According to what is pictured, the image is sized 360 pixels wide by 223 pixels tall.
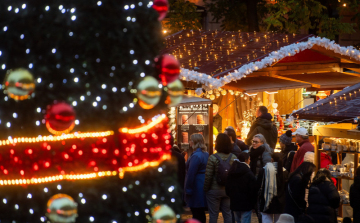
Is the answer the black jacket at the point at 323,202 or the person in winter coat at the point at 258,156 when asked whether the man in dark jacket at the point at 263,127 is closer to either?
the person in winter coat at the point at 258,156

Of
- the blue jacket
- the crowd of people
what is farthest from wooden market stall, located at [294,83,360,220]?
the blue jacket

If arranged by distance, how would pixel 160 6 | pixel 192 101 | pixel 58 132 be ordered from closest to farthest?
1. pixel 58 132
2. pixel 160 6
3. pixel 192 101

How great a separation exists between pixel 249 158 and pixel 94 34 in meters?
4.91

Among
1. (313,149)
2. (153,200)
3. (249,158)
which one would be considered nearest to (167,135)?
(153,200)

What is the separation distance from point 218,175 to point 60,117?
4760 millimetres

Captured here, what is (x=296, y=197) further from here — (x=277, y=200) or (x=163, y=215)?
(x=163, y=215)

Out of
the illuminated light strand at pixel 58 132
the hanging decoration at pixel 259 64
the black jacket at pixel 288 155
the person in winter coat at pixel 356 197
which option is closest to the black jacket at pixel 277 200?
the person in winter coat at pixel 356 197

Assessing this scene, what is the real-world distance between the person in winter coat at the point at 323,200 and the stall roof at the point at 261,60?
3339mm

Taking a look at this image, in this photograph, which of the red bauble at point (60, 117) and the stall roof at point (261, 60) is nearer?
the red bauble at point (60, 117)

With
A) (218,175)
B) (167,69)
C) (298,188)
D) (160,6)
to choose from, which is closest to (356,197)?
(298,188)

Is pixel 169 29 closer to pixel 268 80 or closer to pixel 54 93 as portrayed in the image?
pixel 268 80

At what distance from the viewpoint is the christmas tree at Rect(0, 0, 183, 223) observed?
12.4 ft

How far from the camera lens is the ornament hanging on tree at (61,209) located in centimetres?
353

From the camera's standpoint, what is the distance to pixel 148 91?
12.1ft
